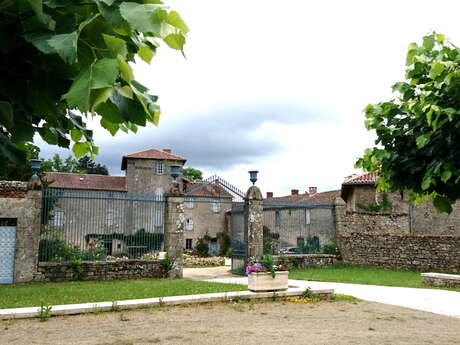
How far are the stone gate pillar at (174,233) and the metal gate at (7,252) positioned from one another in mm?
4666

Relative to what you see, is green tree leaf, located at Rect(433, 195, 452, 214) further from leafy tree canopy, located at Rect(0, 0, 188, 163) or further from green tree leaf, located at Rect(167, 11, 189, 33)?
green tree leaf, located at Rect(167, 11, 189, 33)

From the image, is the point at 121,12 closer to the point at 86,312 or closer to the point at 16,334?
the point at 16,334

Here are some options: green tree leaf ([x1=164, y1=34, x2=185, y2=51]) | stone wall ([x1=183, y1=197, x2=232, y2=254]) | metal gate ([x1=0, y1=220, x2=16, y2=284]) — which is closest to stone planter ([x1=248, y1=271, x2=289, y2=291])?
metal gate ([x1=0, y1=220, x2=16, y2=284])

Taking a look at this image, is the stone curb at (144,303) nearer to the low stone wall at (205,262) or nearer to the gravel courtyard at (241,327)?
the gravel courtyard at (241,327)

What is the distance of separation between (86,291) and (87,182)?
93.6ft

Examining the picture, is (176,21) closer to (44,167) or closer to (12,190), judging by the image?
(12,190)

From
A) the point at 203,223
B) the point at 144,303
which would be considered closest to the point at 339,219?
the point at 144,303

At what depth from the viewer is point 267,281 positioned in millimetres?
9984

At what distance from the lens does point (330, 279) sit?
14.0 meters

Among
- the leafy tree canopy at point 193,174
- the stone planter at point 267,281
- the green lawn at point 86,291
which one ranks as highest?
the leafy tree canopy at point 193,174

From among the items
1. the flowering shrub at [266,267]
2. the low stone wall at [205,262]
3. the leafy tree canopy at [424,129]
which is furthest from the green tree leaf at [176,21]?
the low stone wall at [205,262]

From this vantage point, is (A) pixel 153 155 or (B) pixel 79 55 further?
(A) pixel 153 155

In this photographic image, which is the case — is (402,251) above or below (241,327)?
above

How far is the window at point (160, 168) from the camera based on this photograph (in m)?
36.8
